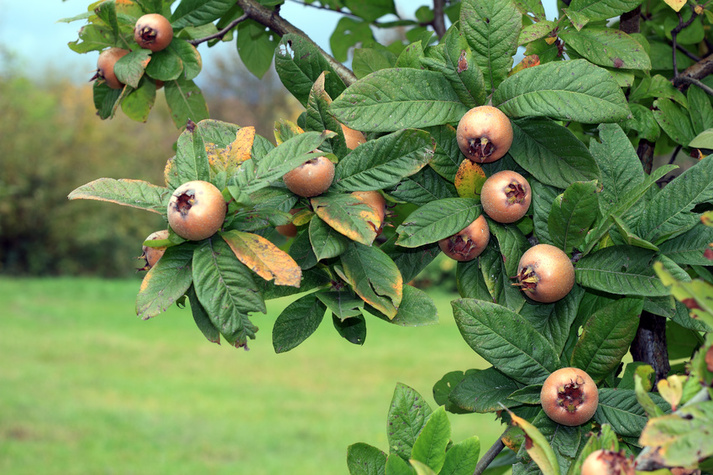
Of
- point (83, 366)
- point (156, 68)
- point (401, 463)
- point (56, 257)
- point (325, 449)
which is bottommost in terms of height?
point (56, 257)

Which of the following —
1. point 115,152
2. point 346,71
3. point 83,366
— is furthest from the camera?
point 115,152

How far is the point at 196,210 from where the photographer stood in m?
0.87

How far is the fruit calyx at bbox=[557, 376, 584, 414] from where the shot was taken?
942 millimetres

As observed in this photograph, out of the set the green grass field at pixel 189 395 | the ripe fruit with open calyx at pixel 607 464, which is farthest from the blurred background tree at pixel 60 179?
the ripe fruit with open calyx at pixel 607 464

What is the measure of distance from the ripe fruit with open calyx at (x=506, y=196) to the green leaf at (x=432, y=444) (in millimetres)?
307

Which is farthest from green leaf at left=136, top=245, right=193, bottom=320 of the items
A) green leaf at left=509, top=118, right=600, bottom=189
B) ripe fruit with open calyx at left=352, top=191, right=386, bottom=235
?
green leaf at left=509, top=118, right=600, bottom=189

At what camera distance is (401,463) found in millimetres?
942

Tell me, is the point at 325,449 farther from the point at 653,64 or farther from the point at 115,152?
the point at 115,152

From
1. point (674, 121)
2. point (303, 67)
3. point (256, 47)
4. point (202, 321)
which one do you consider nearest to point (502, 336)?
point (202, 321)

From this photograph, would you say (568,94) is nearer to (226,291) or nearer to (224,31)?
(226,291)

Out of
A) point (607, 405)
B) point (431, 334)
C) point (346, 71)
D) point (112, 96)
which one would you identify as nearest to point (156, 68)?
point (112, 96)

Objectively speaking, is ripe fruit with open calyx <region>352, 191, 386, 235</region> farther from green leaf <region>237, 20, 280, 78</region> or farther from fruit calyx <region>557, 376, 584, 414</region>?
green leaf <region>237, 20, 280, 78</region>

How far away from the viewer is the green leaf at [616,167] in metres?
1.07

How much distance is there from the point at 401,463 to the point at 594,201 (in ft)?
1.53
